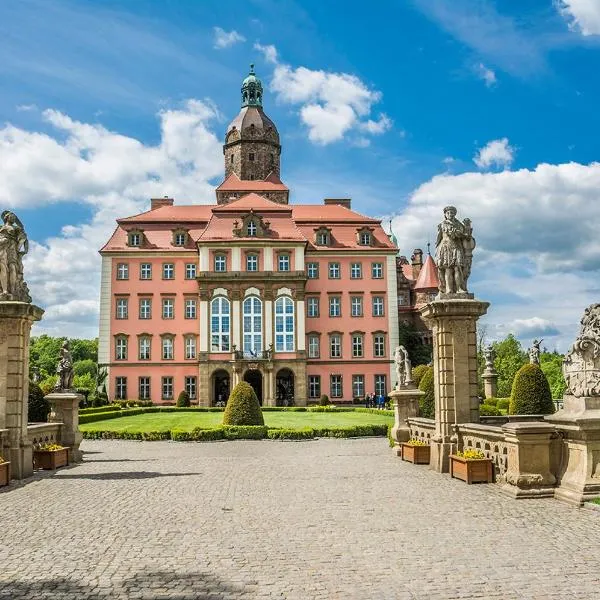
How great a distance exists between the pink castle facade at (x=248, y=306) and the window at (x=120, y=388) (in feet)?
0.24

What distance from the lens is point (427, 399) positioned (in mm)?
23062

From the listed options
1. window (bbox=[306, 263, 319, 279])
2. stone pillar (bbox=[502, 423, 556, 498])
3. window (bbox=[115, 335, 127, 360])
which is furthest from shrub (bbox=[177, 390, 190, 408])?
stone pillar (bbox=[502, 423, 556, 498])

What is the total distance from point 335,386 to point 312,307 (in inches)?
244

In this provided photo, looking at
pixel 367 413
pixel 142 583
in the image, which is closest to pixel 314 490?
pixel 142 583

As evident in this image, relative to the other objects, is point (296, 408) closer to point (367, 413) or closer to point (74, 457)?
point (367, 413)

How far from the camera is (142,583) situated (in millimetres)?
6320

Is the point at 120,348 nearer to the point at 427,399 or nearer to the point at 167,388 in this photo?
Result: the point at 167,388

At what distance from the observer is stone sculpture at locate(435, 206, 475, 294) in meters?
14.3

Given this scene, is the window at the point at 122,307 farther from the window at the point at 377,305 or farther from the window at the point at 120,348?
the window at the point at 377,305

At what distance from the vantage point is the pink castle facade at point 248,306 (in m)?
49.3

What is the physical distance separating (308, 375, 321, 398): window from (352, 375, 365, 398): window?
2588 millimetres

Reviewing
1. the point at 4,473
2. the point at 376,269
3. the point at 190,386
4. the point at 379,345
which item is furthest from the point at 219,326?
the point at 4,473

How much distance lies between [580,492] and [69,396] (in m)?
12.7

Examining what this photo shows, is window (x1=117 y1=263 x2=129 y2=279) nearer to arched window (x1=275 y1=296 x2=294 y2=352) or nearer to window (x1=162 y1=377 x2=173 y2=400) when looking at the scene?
window (x1=162 y1=377 x2=173 y2=400)
